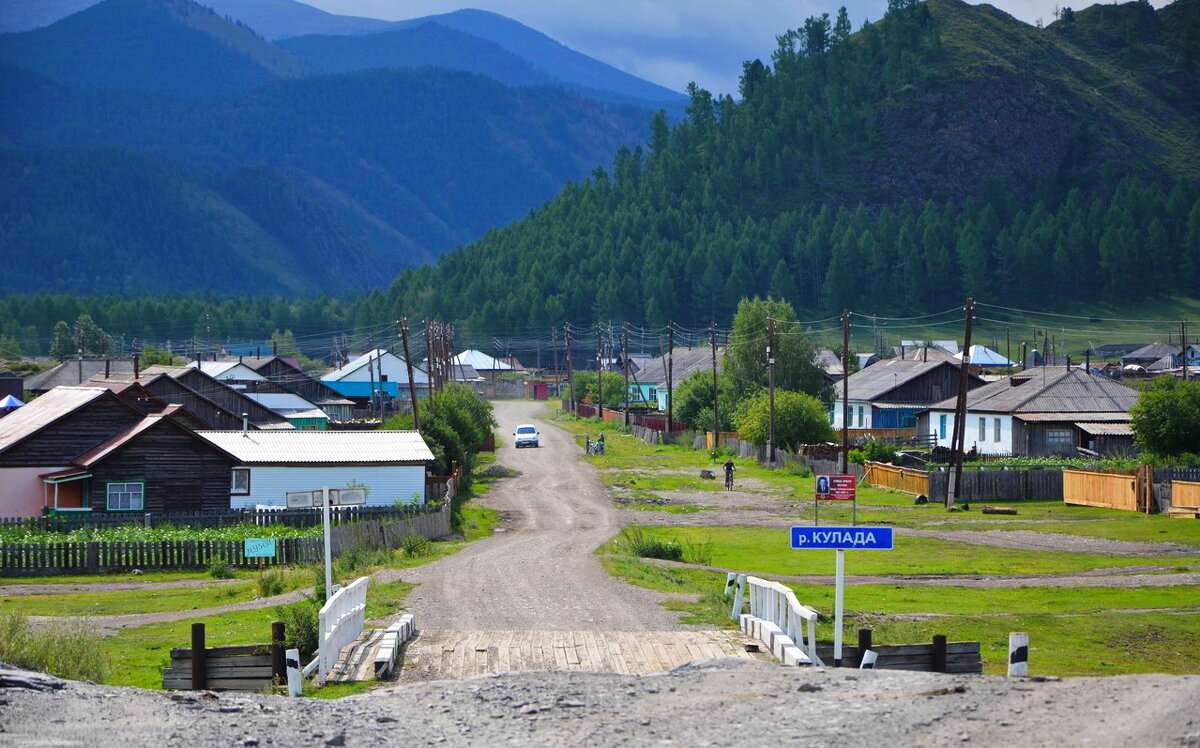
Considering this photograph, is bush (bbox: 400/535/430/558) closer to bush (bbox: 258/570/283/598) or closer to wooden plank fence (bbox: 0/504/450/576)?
→ wooden plank fence (bbox: 0/504/450/576)

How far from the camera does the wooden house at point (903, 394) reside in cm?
8844

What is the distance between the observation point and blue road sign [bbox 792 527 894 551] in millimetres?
17859

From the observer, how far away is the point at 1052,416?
68500 mm

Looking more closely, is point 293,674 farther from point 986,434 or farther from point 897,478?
point 986,434

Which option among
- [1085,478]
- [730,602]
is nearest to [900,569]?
[730,602]

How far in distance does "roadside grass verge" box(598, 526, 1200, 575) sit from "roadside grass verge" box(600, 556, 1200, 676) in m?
3.52

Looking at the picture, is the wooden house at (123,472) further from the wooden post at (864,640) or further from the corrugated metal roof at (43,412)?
the wooden post at (864,640)

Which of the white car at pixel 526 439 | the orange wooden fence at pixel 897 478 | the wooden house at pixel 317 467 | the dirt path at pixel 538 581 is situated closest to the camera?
the dirt path at pixel 538 581

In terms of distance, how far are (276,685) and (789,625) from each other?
24.6ft

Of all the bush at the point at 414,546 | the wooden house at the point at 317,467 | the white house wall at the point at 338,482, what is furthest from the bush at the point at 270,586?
the white house wall at the point at 338,482

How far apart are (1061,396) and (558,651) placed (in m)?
56.3

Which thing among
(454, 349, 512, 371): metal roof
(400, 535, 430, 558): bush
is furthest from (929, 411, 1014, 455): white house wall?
(454, 349, 512, 371): metal roof

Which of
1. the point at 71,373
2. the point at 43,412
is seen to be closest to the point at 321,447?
the point at 43,412

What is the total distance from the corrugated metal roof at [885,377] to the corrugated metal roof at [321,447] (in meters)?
45.4
